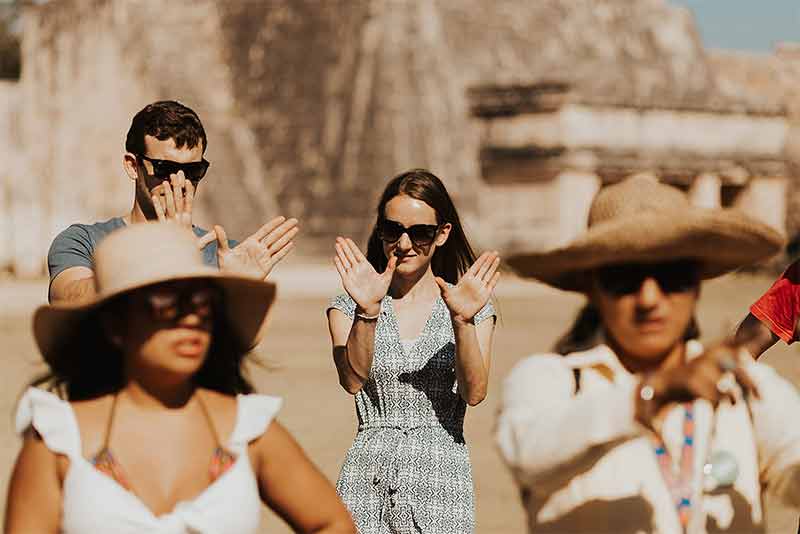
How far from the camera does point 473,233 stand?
24344mm

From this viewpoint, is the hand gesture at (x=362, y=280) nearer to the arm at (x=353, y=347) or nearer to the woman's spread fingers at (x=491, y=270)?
the arm at (x=353, y=347)

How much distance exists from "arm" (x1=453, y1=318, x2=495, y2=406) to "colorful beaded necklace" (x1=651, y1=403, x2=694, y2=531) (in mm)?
972

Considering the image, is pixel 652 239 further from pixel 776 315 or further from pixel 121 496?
pixel 776 315

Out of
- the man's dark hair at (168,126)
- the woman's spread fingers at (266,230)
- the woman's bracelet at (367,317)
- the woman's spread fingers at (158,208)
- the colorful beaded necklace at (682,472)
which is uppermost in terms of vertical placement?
the man's dark hair at (168,126)

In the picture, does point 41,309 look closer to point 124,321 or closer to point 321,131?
point 124,321

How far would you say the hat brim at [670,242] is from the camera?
2.64 metres

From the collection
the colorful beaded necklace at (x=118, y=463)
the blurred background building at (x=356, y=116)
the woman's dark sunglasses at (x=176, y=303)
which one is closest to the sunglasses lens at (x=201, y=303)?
the woman's dark sunglasses at (x=176, y=303)

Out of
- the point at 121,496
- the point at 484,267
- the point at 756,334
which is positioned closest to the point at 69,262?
the point at 484,267

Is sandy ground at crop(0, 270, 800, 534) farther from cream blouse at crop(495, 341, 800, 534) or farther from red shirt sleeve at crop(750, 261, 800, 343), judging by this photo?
red shirt sleeve at crop(750, 261, 800, 343)

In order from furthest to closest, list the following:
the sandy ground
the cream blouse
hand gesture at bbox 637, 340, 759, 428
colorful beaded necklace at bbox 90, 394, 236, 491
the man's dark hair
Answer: the sandy ground, the man's dark hair, the cream blouse, colorful beaded necklace at bbox 90, 394, 236, 491, hand gesture at bbox 637, 340, 759, 428

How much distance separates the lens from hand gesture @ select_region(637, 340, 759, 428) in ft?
8.00

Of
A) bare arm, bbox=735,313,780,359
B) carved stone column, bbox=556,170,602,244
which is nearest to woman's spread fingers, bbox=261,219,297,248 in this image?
bare arm, bbox=735,313,780,359

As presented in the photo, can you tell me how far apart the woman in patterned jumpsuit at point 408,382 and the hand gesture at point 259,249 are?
0.14 meters

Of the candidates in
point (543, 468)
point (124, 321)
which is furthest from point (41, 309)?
point (543, 468)
